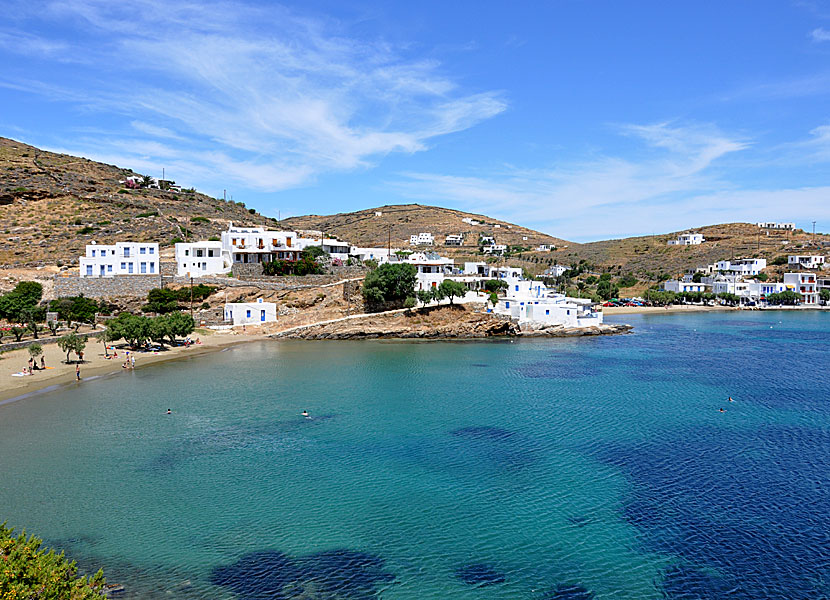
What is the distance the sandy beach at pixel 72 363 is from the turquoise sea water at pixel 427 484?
9.90 feet

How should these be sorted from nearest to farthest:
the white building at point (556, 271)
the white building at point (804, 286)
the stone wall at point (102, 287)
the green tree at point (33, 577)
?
1. the green tree at point (33, 577)
2. the stone wall at point (102, 287)
3. the white building at point (804, 286)
4. the white building at point (556, 271)

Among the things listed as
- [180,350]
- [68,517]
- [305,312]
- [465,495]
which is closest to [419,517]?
[465,495]

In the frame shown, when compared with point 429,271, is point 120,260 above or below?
above

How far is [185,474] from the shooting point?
76.8ft

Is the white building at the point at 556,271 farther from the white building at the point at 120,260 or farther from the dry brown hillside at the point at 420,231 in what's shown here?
the white building at the point at 120,260

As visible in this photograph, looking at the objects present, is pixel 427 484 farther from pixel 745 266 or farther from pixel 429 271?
pixel 745 266

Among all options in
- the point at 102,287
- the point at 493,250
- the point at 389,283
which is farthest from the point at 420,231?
the point at 102,287

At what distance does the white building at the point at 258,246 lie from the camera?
7519cm

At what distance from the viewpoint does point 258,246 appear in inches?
3100

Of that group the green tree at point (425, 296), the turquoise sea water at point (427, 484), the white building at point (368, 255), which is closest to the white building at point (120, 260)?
the white building at point (368, 255)

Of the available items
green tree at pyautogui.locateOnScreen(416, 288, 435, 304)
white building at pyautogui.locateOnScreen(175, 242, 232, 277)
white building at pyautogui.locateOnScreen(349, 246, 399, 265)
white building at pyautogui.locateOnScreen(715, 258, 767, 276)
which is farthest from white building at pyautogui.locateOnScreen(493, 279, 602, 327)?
white building at pyautogui.locateOnScreen(715, 258, 767, 276)

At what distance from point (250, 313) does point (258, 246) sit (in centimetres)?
1527

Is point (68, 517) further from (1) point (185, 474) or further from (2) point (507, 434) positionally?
(2) point (507, 434)

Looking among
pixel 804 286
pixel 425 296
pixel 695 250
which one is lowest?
pixel 425 296
